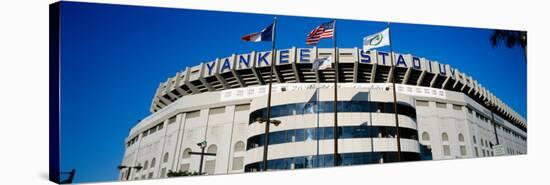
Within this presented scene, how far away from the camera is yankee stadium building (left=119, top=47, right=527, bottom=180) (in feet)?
57.5

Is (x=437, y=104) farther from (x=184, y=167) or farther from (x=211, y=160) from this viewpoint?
(x=184, y=167)

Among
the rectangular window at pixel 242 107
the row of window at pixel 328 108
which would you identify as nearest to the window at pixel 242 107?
the rectangular window at pixel 242 107

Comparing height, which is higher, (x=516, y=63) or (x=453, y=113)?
(x=516, y=63)

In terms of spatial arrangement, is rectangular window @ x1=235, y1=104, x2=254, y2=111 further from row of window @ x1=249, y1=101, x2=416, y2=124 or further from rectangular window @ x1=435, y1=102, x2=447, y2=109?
rectangular window @ x1=435, y1=102, x2=447, y2=109

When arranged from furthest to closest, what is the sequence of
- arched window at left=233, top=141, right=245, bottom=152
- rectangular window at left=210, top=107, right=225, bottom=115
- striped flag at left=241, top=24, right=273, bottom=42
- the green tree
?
1. the green tree
2. rectangular window at left=210, top=107, right=225, bottom=115
3. arched window at left=233, top=141, right=245, bottom=152
4. striped flag at left=241, top=24, right=273, bottom=42

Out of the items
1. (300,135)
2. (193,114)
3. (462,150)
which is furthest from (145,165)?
Answer: (462,150)

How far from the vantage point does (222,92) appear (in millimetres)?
19016

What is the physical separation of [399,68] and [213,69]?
963cm

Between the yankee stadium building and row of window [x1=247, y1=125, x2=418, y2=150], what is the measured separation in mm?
59

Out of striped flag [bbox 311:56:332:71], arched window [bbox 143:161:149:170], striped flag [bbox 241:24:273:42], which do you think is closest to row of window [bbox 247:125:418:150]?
striped flag [bbox 311:56:332:71]

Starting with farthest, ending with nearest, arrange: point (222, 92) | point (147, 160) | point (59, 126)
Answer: point (222, 92) < point (147, 160) < point (59, 126)

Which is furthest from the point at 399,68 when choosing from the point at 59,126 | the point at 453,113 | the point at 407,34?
the point at 59,126

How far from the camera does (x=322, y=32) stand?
17.0 m

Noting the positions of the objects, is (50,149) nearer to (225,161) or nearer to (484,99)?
(225,161)
